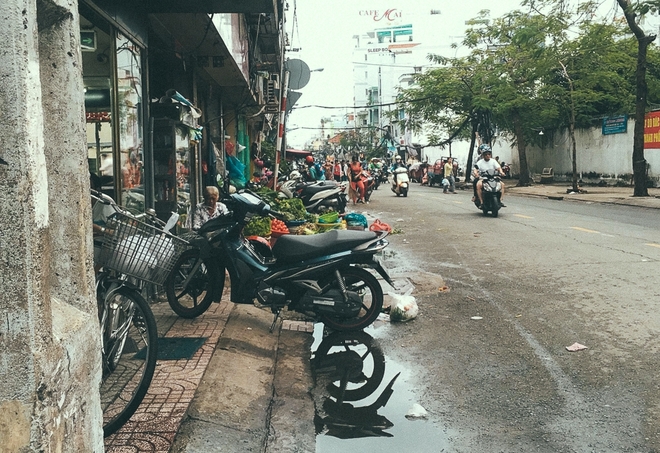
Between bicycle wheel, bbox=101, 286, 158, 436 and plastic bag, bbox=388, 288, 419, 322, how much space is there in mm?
3027

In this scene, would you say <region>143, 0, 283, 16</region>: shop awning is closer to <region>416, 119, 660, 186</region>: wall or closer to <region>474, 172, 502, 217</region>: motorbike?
<region>474, 172, 502, 217</region>: motorbike

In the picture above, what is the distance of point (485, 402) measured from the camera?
4.34m

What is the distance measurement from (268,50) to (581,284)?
18513 millimetres

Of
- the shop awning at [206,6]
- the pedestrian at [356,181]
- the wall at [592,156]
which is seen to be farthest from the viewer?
the wall at [592,156]

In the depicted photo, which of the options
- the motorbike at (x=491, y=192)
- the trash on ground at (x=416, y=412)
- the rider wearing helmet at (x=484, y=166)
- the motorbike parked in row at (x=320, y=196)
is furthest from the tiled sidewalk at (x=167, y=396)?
the rider wearing helmet at (x=484, y=166)

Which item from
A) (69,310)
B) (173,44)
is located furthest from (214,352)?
(173,44)

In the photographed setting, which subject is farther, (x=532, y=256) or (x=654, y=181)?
(x=654, y=181)

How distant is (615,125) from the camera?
3005cm

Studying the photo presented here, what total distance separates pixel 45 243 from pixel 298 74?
1515 centimetres

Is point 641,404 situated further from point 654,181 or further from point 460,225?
point 654,181

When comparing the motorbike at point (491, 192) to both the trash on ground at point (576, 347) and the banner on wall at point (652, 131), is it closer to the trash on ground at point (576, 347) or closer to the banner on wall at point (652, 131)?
the trash on ground at point (576, 347)

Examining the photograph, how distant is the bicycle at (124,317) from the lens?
378cm

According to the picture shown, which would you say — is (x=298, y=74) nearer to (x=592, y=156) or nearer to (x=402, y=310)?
(x=402, y=310)

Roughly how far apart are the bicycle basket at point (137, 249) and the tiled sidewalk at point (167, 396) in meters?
0.70
